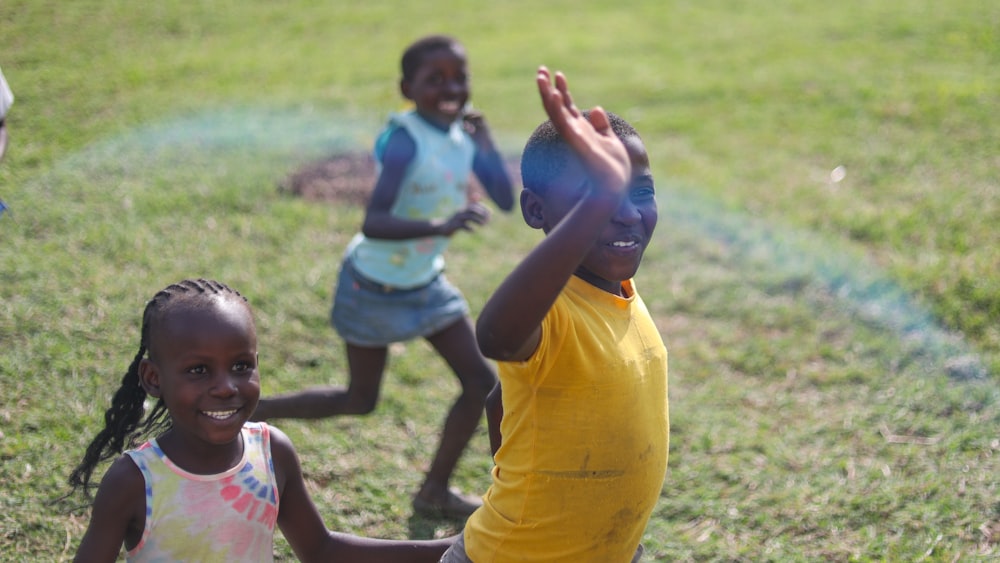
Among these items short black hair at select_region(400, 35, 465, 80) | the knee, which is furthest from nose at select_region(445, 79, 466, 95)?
the knee

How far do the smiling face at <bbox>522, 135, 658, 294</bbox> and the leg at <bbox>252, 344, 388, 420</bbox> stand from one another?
1.74 metres

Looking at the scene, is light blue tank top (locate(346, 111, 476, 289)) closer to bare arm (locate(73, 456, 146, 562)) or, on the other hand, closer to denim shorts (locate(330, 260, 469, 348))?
denim shorts (locate(330, 260, 469, 348))

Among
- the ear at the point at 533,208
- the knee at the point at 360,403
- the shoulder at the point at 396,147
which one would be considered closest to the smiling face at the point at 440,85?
the shoulder at the point at 396,147

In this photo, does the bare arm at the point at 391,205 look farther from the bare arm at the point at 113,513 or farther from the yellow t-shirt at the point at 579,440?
the bare arm at the point at 113,513

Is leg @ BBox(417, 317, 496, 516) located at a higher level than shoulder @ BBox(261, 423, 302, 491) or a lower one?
lower

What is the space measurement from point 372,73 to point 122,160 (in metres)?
2.94

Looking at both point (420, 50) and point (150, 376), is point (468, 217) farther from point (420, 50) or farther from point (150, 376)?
point (150, 376)

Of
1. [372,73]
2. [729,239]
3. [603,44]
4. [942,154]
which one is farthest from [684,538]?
[603,44]

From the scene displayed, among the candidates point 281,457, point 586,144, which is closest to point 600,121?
point 586,144

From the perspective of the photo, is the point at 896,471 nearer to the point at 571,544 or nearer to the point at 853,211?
the point at 571,544

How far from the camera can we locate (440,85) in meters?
3.92

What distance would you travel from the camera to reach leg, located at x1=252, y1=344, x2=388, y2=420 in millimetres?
3828

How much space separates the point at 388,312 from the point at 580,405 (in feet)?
5.80

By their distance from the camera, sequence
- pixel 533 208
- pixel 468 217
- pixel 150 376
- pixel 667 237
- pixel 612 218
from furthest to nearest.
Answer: pixel 667 237 → pixel 468 217 → pixel 150 376 → pixel 533 208 → pixel 612 218
